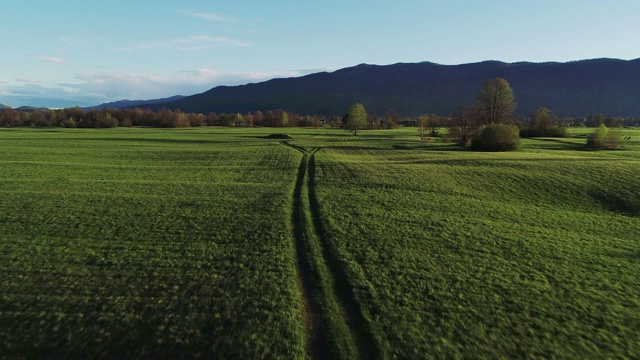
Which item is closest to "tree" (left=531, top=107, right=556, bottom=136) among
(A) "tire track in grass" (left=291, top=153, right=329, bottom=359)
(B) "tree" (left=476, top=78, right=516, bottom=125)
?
(B) "tree" (left=476, top=78, right=516, bottom=125)

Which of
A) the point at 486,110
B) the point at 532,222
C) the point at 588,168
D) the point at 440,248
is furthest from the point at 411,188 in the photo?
the point at 486,110

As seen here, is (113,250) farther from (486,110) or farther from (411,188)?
(486,110)

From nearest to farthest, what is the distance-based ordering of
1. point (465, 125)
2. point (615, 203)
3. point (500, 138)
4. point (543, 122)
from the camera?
point (615, 203)
point (500, 138)
point (465, 125)
point (543, 122)

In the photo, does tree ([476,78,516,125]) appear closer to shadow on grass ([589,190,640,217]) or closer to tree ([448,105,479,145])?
tree ([448,105,479,145])

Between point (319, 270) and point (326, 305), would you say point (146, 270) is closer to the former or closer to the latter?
point (319, 270)

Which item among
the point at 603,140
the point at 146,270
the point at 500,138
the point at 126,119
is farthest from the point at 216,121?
the point at 146,270
